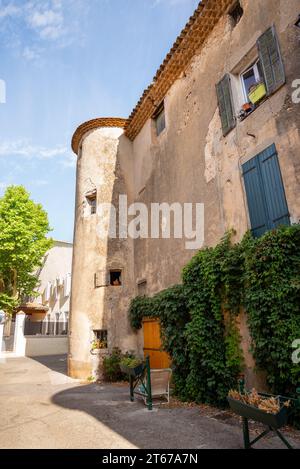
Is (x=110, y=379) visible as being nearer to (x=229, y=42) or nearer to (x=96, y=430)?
(x=96, y=430)

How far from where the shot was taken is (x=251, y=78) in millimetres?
7465

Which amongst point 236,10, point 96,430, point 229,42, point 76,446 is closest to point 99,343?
point 96,430

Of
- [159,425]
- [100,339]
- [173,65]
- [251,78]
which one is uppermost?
[173,65]

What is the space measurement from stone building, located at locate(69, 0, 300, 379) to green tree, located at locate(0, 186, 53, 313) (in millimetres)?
8770

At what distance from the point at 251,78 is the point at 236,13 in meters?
2.13

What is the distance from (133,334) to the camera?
10.6 m

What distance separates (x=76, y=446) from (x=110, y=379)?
6.01 metres

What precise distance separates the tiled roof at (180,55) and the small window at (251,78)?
209 centimetres

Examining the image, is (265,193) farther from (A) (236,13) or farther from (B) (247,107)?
(A) (236,13)

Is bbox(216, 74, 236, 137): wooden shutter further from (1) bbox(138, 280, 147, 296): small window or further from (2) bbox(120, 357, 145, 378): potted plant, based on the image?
(2) bbox(120, 357, 145, 378): potted plant

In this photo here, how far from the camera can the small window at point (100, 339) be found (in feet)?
34.6

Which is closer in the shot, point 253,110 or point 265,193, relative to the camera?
point 265,193

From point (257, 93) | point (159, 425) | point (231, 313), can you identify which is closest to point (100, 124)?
point (257, 93)

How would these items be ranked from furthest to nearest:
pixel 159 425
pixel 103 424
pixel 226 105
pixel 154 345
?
1. pixel 154 345
2. pixel 226 105
3. pixel 103 424
4. pixel 159 425
